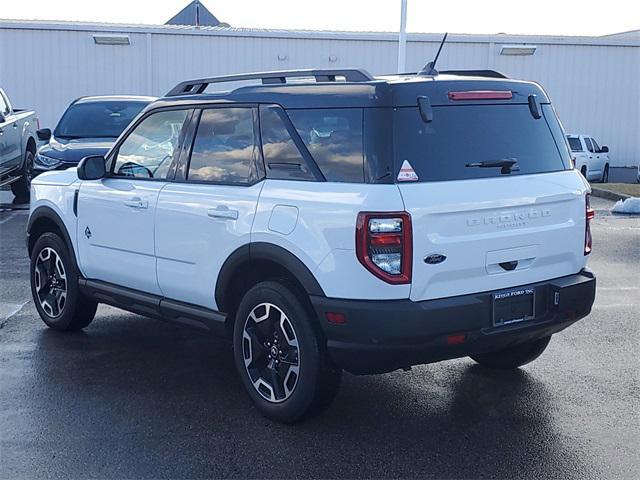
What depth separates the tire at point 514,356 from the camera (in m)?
5.46

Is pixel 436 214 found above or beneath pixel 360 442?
above

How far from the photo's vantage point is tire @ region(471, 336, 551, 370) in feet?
17.9

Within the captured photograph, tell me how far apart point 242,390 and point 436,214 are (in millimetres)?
1905

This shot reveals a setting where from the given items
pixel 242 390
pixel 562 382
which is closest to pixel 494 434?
pixel 562 382

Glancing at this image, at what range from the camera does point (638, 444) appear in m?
4.40

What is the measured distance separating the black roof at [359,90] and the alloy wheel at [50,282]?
2122mm

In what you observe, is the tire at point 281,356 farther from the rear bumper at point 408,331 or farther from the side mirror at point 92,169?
the side mirror at point 92,169

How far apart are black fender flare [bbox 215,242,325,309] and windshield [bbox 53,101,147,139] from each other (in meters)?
8.02

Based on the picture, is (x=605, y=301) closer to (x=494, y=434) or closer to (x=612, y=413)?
(x=612, y=413)

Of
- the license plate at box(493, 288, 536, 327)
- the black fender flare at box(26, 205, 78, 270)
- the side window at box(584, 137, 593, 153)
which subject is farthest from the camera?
the side window at box(584, 137, 593, 153)

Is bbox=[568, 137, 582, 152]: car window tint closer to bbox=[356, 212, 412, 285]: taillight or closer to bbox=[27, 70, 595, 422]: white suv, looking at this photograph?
bbox=[27, 70, 595, 422]: white suv

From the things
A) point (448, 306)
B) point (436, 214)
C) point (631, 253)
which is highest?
point (436, 214)

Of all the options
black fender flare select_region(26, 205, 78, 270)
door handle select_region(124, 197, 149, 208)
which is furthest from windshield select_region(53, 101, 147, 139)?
door handle select_region(124, 197, 149, 208)

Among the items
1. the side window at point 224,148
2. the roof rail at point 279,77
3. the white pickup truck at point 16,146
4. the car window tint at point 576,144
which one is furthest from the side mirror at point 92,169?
the car window tint at point 576,144
